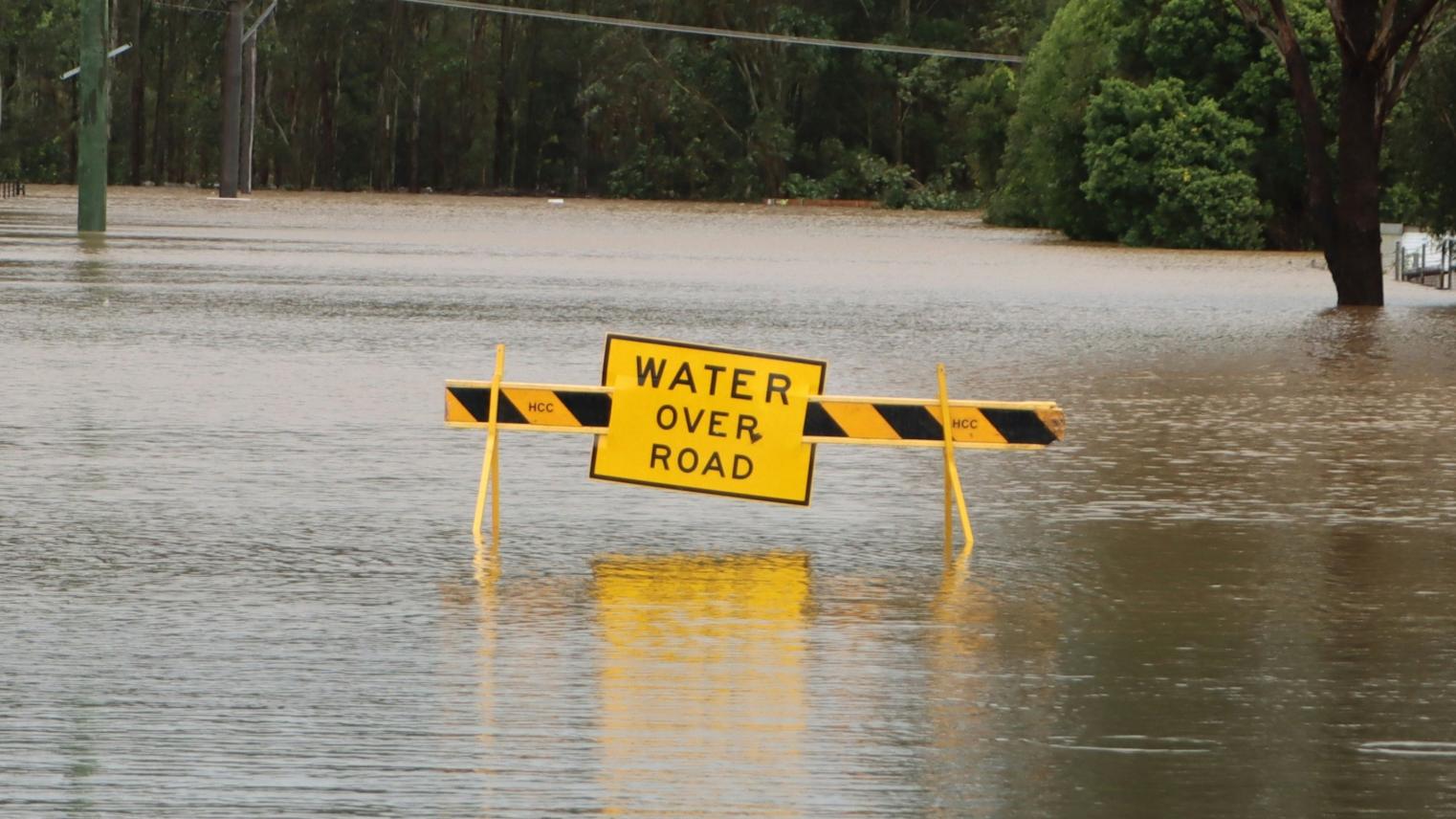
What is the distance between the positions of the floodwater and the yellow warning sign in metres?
0.27

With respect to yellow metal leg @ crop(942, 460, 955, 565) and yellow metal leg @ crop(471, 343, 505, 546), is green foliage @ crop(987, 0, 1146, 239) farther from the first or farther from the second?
yellow metal leg @ crop(471, 343, 505, 546)

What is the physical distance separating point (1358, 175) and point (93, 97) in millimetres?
20673

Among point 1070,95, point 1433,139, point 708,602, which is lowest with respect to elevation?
point 708,602

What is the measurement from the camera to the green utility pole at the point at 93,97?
40719 mm

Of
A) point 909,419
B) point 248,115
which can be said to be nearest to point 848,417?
point 909,419

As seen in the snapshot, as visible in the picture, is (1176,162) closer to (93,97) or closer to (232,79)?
(93,97)

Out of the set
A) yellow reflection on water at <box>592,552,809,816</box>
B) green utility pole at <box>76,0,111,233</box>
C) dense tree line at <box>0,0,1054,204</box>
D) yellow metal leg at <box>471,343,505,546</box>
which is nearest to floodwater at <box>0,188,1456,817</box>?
yellow reflection on water at <box>592,552,809,816</box>

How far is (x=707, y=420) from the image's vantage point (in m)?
11.3

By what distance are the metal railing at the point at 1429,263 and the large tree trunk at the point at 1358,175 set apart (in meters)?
6.92

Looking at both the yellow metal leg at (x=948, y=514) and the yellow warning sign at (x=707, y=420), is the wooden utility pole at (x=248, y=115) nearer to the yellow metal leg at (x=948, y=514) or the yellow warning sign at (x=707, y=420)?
the yellow warning sign at (x=707, y=420)

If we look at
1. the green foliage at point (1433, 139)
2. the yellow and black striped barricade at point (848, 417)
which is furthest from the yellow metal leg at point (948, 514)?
the green foliage at point (1433, 139)

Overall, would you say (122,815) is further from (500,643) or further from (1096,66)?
(1096,66)

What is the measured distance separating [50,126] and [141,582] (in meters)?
100

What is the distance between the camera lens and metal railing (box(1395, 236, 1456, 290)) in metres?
37.7
